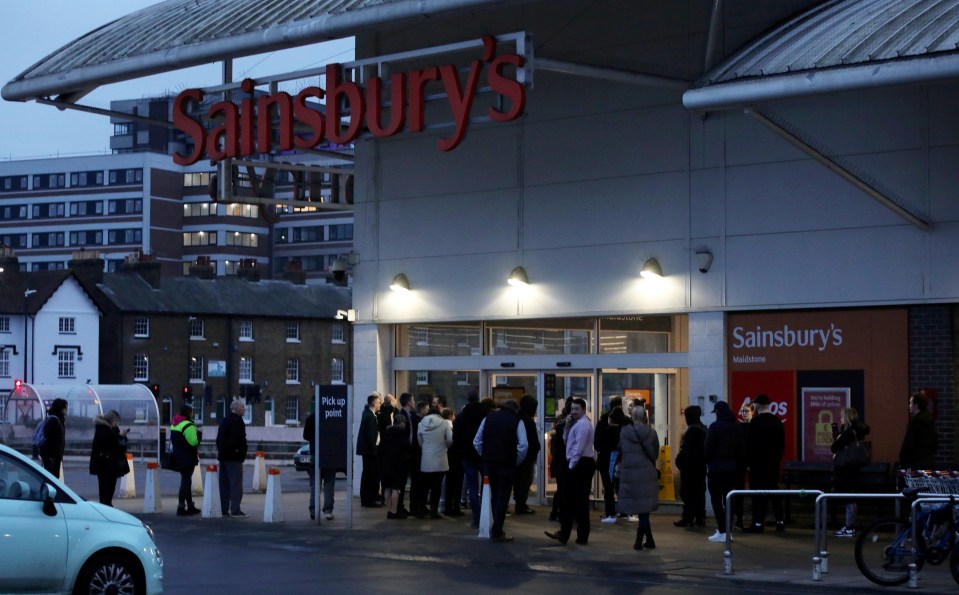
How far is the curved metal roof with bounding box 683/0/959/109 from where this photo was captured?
50.7 ft

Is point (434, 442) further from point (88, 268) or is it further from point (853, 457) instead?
point (88, 268)

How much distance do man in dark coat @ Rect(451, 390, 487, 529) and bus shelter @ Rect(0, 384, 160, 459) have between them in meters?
28.5

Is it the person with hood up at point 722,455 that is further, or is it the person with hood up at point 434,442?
the person with hood up at point 434,442

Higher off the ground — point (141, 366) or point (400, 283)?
point (400, 283)

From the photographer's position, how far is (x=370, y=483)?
77.7 ft

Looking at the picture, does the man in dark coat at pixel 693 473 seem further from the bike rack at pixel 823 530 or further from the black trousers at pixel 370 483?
the black trousers at pixel 370 483

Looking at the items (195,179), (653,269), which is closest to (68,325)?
(195,179)

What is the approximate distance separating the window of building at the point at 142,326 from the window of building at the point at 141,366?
111 centimetres

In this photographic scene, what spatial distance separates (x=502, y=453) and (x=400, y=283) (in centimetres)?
756

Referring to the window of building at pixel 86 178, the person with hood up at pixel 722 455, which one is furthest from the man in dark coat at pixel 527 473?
the window of building at pixel 86 178

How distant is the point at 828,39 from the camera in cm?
1748

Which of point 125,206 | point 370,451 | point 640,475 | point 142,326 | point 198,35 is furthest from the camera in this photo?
point 125,206

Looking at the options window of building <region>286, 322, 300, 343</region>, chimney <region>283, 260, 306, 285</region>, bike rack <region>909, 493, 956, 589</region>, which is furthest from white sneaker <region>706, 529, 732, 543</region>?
chimney <region>283, 260, 306, 285</region>

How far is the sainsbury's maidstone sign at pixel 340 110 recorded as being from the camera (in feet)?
66.1
